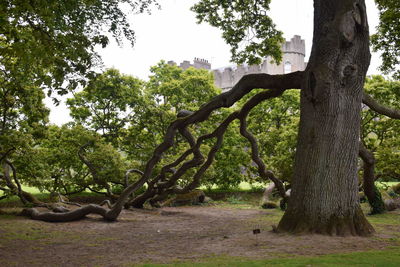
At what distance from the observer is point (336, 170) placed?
25.1 feet

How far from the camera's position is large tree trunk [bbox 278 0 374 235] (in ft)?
24.8

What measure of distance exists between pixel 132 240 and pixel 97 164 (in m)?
9.14

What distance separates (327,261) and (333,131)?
301 cm

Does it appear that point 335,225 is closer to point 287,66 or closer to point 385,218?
point 385,218

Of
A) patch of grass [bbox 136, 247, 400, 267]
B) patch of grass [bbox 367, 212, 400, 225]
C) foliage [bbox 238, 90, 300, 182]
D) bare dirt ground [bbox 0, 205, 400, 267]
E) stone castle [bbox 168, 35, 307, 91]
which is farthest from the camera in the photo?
stone castle [bbox 168, 35, 307, 91]

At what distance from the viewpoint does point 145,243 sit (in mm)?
8297

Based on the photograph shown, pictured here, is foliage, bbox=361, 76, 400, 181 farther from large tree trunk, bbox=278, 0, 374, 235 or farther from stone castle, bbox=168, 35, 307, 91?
stone castle, bbox=168, 35, 307, 91

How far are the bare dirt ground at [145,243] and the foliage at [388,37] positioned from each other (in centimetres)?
589

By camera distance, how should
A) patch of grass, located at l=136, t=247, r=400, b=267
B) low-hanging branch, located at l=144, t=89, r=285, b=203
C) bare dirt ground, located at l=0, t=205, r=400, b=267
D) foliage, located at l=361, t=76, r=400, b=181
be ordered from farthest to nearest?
1. foliage, located at l=361, t=76, r=400, b=181
2. low-hanging branch, located at l=144, t=89, r=285, b=203
3. bare dirt ground, located at l=0, t=205, r=400, b=267
4. patch of grass, located at l=136, t=247, r=400, b=267

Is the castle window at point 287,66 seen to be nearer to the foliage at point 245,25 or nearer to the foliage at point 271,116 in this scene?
the foliage at point 271,116

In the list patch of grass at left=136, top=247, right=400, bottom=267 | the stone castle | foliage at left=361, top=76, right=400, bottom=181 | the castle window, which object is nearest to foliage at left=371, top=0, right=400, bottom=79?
foliage at left=361, top=76, right=400, bottom=181

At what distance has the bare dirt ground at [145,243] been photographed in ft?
21.3

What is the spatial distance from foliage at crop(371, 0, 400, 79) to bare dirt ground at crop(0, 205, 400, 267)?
5.89 meters

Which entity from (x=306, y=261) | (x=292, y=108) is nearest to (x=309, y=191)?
(x=306, y=261)
